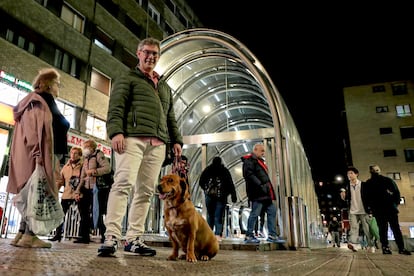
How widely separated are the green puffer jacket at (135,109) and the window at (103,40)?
13.7 meters

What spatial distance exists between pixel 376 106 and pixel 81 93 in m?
31.7

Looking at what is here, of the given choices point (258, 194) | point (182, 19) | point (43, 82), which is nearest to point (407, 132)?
point (182, 19)

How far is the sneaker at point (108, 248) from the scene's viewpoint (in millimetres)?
2639

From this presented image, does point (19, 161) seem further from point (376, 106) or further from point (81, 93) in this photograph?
point (376, 106)

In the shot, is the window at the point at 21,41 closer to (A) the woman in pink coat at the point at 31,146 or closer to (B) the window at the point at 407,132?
(A) the woman in pink coat at the point at 31,146

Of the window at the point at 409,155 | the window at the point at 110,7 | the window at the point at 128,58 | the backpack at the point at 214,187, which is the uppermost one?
the window at the point at 110,7

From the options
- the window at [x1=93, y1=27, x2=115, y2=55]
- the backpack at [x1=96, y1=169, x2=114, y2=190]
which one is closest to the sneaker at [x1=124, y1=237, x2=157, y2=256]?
the backpack at [x1=96, y1=169, x2=114, y2=190]

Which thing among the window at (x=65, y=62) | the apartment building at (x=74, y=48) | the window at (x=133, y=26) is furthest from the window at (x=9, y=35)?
the window at (x=133, y=26)

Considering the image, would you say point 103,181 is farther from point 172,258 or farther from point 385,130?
point 385,130

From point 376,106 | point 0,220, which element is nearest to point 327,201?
point 376,106

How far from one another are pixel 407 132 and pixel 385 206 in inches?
1201

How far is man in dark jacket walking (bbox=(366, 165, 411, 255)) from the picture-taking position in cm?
609

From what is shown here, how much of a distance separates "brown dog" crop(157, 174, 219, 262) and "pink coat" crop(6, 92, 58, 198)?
154cm

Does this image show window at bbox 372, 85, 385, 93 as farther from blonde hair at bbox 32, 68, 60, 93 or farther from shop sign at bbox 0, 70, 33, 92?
blonde hair at bbox 32, 68, 60, 93
